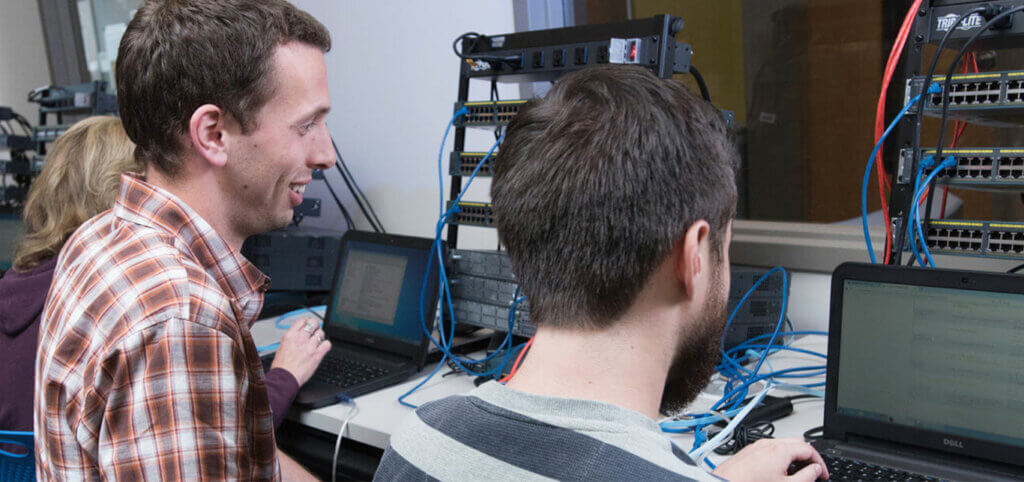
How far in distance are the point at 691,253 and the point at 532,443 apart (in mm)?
243

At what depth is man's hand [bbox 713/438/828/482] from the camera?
0.97 metres

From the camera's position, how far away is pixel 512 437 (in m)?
0.67

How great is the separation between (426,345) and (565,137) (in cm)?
111

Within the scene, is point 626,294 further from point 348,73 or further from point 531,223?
point 348,73

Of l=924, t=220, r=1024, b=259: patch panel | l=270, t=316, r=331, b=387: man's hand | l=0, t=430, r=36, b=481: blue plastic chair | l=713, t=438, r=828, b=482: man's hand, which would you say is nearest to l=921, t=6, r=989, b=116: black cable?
l=924, t=220, r=1024, b=259: patch panel

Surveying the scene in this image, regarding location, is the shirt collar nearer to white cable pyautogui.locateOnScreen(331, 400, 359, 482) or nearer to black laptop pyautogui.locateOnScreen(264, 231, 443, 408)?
white cable pyautogui.locateOnScreen(331, 400, 359, 482)

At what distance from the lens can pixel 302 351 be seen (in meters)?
1.71

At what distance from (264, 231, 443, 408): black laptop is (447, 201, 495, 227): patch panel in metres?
0.11

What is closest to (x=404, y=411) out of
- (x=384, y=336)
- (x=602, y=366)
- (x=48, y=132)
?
(x=384, y=336)

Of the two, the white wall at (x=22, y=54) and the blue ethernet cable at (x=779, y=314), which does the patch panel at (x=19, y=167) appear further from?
the blue ethernet cable at (x=779, y=314)

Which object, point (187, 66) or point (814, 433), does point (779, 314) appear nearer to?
point (814, 433)

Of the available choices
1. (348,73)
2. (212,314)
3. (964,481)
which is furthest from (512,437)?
(348,73)

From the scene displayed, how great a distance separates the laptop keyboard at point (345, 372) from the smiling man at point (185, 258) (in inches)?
19.9

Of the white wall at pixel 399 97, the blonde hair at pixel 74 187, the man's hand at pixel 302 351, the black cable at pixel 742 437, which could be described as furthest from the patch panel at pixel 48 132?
the black cable at pixel 742 437
